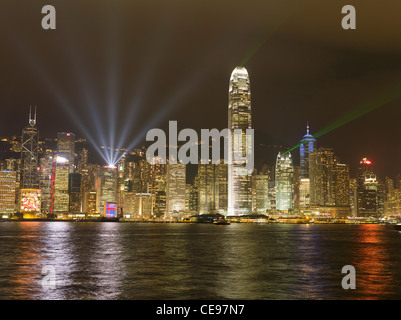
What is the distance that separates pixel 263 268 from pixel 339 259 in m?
17.2

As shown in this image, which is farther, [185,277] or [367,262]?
[367,262]

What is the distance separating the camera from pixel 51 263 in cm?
5450

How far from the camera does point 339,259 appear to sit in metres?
63.2
